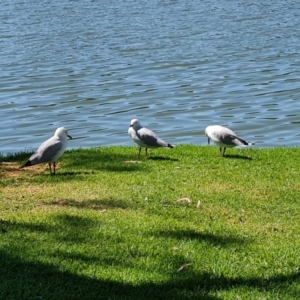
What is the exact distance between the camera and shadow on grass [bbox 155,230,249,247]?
283 inches

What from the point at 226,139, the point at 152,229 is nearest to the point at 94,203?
the point at 152,229

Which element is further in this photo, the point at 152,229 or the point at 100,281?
the point at 152,229

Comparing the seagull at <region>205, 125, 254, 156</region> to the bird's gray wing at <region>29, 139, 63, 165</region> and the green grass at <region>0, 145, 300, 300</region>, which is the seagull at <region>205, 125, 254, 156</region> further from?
the bird's gray wing at <region>29, 139, 63, 165</region>

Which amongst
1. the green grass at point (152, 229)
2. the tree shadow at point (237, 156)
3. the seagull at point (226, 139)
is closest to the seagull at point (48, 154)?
the green grass at point (152, 229)

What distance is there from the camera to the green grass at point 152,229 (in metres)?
6.12

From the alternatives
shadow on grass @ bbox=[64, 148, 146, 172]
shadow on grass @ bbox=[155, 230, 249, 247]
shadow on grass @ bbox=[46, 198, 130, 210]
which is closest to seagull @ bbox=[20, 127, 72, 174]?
shadow on grass @ bbox=[64, 148, 146, 172]

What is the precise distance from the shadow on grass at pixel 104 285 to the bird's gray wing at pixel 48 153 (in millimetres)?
3978

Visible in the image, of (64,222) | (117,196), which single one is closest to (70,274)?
(64,222)

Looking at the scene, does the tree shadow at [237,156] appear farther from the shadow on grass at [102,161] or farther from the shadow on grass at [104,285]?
the shadow on grass at [104,285]

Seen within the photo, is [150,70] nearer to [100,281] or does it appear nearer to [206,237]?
[206,237]

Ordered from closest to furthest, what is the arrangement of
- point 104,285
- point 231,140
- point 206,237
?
point 104,285 < point 206,237 < point 231,140

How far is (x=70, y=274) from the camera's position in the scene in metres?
6.28

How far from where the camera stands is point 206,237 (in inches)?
288

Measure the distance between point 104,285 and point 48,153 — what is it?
4614mm
